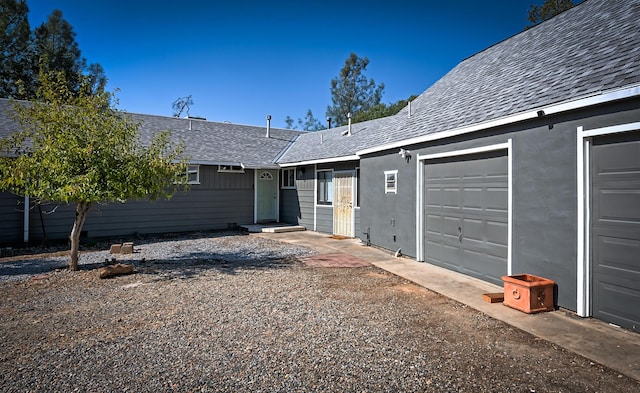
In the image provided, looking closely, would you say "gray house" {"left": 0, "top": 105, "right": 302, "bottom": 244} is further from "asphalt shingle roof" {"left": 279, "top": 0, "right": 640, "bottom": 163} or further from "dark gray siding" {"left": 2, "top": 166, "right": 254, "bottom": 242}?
"asphalt shingle roof" {"left": 279, "top": 0, "right": 640, "bottom": 163}

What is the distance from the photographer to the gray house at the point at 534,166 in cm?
405

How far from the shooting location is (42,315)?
4516mm

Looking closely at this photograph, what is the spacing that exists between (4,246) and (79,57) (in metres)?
Answer: 22.3

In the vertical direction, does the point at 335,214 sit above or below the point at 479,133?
below

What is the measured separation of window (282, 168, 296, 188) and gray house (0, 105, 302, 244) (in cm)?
41

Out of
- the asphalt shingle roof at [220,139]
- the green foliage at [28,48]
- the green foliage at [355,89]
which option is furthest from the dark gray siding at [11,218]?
the green foliage at [355,89]

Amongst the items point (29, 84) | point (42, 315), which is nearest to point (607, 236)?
point (42, 315)

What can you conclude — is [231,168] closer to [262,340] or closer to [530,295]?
[262,340]

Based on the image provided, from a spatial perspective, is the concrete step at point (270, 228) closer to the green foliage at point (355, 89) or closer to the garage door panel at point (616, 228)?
the garage door panel at point (616, 228)

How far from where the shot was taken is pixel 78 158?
6219 millimetres

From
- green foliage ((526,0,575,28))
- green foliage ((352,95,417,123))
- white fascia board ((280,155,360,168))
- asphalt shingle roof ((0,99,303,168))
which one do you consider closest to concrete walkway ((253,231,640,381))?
white fascia board ((280,155,360,168))

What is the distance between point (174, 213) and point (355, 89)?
3285 centimetres

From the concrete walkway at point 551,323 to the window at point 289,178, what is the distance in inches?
282

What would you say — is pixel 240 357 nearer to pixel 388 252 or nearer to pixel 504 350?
pixel 504 350
